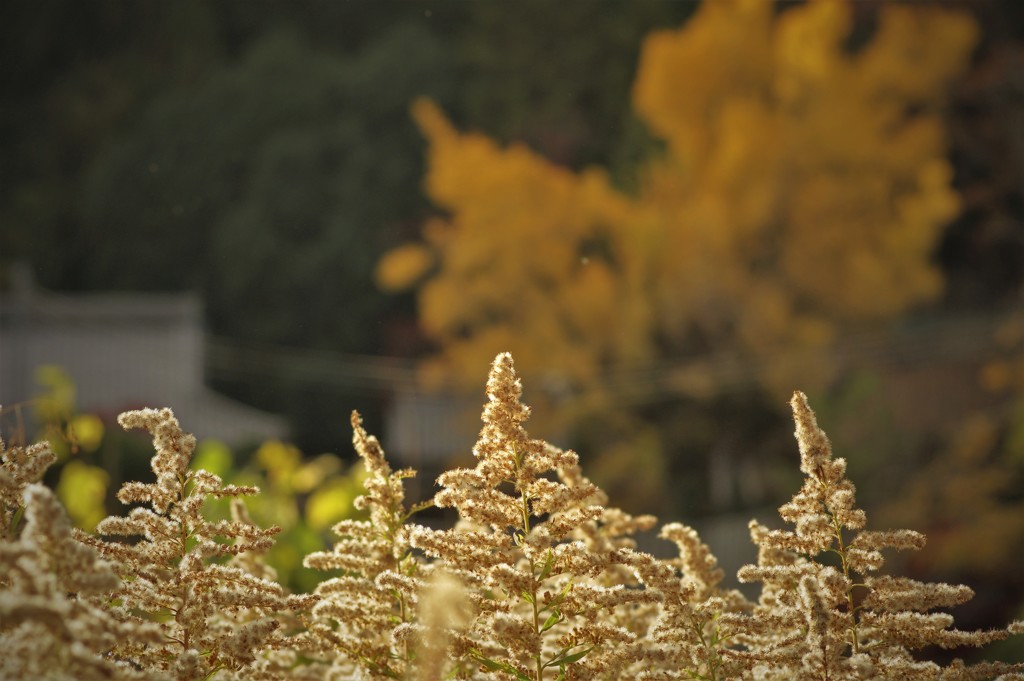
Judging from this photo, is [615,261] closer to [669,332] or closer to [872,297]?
[669,332]

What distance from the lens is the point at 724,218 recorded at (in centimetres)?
883

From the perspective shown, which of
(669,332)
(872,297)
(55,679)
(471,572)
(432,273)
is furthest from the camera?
(432,273)

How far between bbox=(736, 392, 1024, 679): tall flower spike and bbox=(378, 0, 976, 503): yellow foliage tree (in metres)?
7.79

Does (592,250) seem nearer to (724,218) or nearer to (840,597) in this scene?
(724,218)

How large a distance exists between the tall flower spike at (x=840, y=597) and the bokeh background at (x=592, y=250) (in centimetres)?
591

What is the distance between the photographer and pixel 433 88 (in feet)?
38.4

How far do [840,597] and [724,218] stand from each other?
8088mm

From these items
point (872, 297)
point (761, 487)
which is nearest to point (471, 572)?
point (872, 297)

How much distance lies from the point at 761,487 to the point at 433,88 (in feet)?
15.7

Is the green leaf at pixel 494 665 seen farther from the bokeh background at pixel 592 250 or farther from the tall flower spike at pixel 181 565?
the bokeh background at pixel 592 250

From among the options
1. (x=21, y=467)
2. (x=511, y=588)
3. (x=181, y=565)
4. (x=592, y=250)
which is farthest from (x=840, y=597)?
(x=592, y=250)

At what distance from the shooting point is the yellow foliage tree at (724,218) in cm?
884

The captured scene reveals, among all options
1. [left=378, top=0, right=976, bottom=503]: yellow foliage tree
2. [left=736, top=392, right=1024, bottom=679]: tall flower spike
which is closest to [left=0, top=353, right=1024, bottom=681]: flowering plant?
[left=736, top=392, right=1024, bottom=679]: tall flower spike

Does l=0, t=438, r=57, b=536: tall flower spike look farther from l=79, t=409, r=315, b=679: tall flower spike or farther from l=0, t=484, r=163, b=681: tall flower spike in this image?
l=0, t=484, r=163, b=681: tall flower spike
